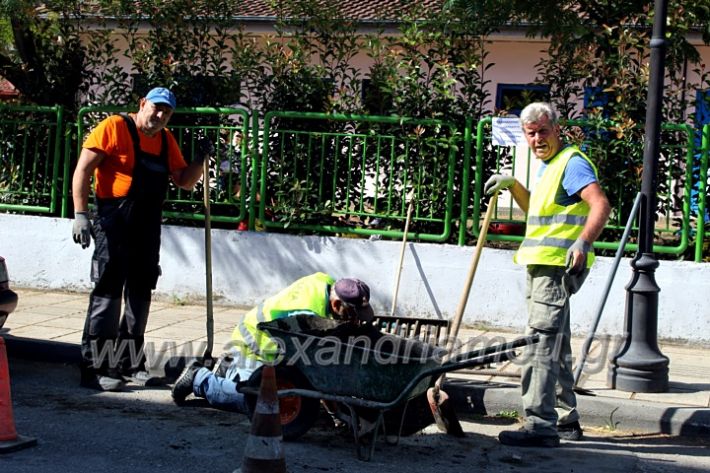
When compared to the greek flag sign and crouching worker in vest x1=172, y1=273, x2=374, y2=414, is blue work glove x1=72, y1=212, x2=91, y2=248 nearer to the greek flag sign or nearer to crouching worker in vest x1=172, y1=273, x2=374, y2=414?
crouching worker in vest x1=172, y1=273, x2=374, y2=414

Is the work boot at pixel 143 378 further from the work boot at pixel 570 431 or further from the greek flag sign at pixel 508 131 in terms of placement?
the greek flag sign at pixel 508 131

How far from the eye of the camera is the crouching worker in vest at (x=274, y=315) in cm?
568

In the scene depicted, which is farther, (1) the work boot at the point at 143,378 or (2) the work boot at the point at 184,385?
(1) the work boot at the point at 143,378

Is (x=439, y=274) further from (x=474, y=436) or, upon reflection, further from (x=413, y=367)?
(x=413, y=367)

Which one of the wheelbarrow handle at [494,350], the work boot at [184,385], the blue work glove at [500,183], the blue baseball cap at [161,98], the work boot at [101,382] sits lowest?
the work boot at [101,382]

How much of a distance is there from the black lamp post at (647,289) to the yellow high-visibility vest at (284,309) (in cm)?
236

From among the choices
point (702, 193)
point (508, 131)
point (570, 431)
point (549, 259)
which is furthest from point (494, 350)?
Answer: point (702, 193)

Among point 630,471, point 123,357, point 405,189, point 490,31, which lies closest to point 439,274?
point 405,189

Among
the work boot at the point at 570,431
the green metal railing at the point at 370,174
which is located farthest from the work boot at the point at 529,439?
the green metal railing at the point at 370,174

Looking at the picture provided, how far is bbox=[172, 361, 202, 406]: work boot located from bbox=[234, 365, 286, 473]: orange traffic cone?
1.67m

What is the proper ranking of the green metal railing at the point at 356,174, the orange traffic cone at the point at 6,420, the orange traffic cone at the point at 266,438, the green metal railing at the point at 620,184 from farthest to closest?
the green metal railing at the point at 356,174, the green metal railing at the point at 620,184, the orange traffic cone at the point at 6,420, the orange traffic cone at the point at 266,438

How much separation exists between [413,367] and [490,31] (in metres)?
4.89

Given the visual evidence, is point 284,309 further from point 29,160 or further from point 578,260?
point 29,160

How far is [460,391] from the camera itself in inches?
269
